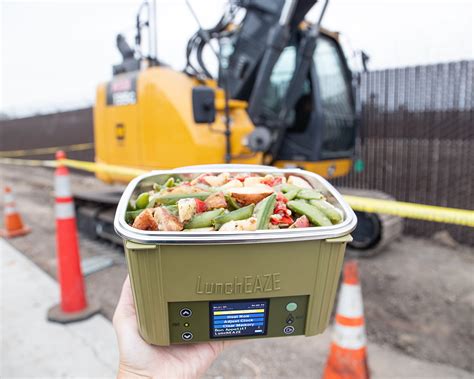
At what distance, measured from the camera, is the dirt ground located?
10.1 feet

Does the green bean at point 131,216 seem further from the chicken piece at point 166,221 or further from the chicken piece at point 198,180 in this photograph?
the chicken piece at point 198,180

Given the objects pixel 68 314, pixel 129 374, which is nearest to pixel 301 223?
pixel 129 374

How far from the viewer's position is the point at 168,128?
4098mm

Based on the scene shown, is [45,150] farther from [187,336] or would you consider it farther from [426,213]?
[187,336]

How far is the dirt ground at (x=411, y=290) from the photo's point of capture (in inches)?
121

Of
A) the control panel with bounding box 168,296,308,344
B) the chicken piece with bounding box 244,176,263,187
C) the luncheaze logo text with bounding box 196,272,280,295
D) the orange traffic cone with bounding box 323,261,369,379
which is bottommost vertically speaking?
the orange traffic cone with bounding box 323,261,369,379

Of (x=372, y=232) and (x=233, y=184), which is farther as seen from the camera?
(x=372, y=232)

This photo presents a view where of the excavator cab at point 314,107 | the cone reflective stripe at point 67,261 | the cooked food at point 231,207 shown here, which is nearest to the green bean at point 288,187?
the cooked food at point 231,207

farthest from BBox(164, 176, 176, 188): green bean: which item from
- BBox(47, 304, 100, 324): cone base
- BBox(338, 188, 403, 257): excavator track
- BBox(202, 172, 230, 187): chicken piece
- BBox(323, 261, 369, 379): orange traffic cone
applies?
BBox(338, 188, 403, 257): excavator track

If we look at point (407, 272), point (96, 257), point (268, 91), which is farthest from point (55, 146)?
point (407, 272)

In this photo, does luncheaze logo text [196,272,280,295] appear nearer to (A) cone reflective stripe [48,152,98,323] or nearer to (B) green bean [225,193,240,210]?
(B) green bean [225,193,240,210]

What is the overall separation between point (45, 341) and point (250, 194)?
2.52 meters

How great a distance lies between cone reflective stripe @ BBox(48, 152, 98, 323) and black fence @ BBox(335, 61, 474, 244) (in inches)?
159

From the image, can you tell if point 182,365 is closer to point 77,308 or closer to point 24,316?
point 77,308
